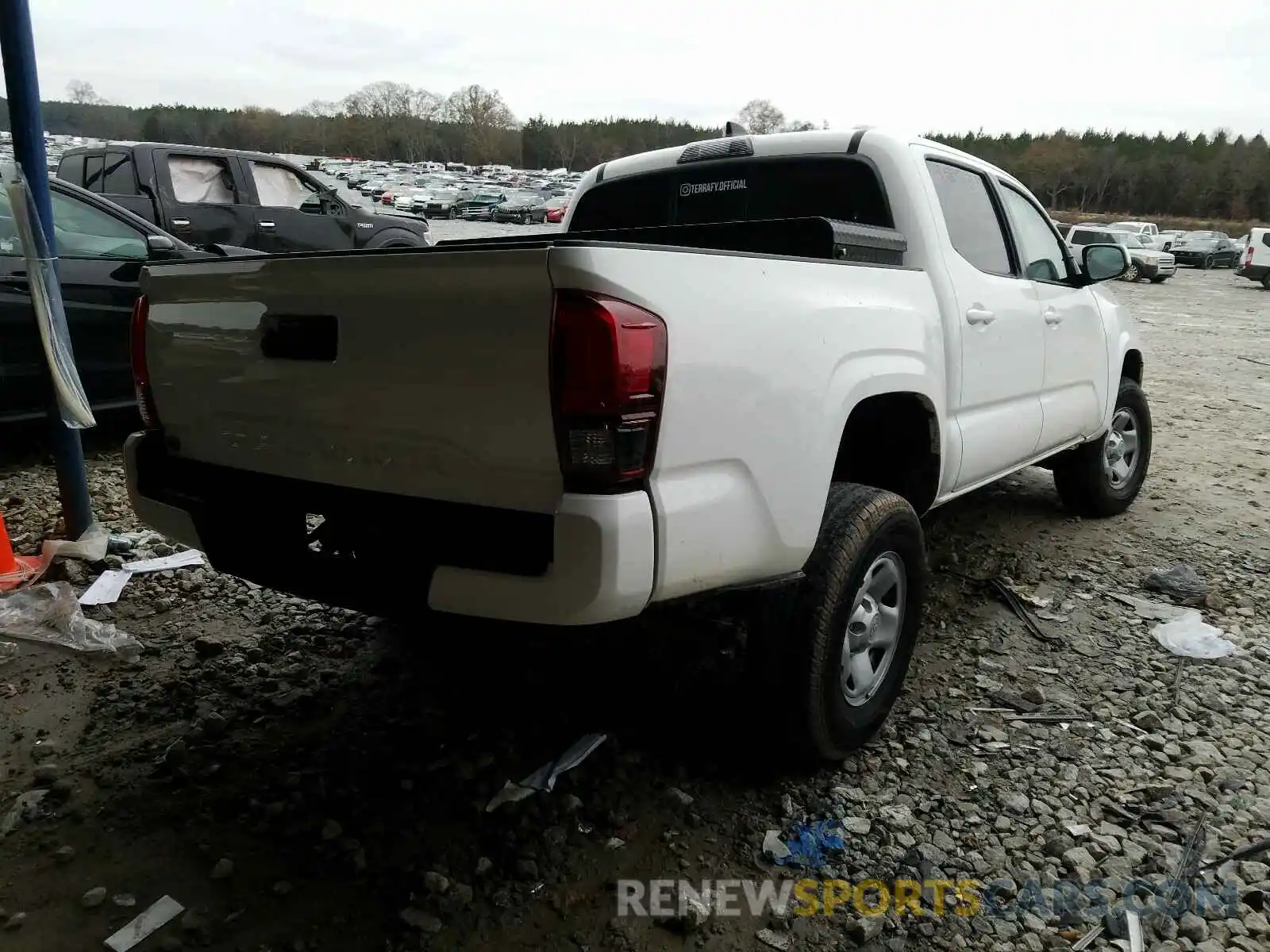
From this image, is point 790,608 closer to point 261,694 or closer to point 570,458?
point 570,458

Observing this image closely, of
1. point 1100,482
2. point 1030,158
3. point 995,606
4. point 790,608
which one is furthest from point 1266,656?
point 1030,158

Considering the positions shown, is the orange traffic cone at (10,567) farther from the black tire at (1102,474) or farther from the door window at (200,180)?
the door window at (200,180)

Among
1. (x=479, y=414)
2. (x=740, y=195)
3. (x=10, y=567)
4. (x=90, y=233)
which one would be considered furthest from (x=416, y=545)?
(x=90, y=233)

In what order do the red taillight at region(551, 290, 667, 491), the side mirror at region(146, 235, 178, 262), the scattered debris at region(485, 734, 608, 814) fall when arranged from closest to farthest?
the red taillight at region(551, 290, 667, 491)
the scattered debris at region(485, 734, 608, 814)
the side mirror at region(146, 235, 178, 262)

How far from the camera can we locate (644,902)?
2152mm

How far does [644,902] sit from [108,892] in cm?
129

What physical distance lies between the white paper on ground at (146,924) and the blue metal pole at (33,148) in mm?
2665

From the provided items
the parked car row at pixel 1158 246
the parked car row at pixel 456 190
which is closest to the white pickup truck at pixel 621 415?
the parked car row at pixel 1158 246

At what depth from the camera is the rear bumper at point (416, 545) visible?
179cm

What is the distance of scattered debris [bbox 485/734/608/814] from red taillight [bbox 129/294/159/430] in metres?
1.49

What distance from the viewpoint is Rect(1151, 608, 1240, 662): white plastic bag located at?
3488 mm

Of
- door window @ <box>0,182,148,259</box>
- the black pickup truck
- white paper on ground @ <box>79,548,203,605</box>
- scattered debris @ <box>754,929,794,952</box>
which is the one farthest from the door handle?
the black pickup truck

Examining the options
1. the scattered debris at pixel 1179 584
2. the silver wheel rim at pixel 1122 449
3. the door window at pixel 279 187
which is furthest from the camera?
the door window at pixel 279 187

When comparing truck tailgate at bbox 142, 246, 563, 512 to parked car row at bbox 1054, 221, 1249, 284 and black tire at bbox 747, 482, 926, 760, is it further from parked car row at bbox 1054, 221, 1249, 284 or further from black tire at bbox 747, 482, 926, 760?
parked car row at bbox 1054, 221, 1249, 284
